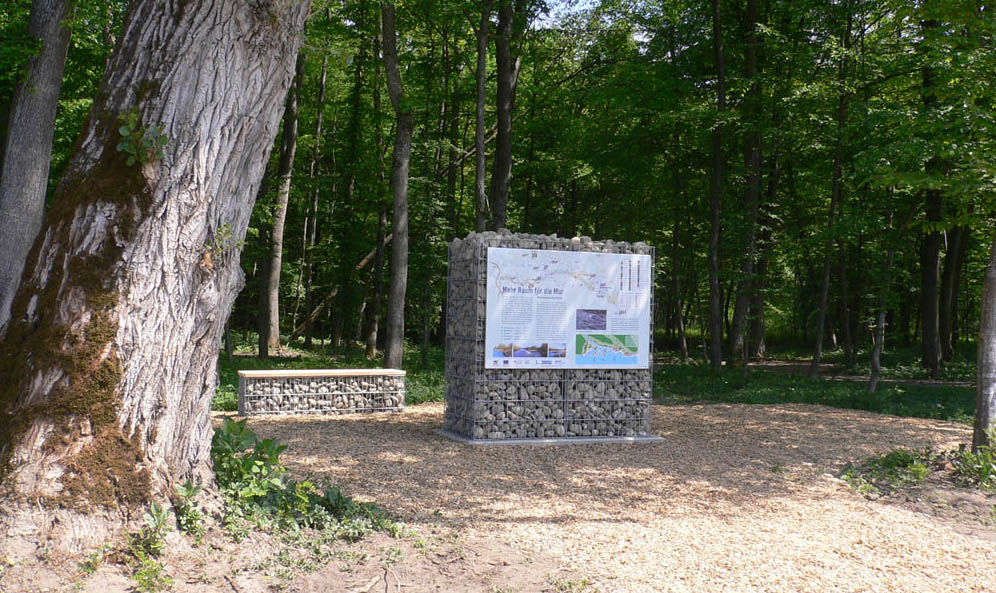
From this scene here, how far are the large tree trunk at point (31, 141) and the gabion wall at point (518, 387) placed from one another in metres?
5.28

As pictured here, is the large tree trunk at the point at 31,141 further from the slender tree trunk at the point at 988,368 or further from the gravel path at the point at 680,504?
the slender tree trunk at the point at 988,368

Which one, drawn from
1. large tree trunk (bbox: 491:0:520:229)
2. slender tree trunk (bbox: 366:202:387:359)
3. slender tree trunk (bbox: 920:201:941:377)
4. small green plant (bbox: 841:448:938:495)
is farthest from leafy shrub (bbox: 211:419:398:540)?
slender tree trunk (bbox: 920:201:941:377)

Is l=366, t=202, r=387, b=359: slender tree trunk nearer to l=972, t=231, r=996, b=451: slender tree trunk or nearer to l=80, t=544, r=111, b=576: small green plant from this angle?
l=972, t=231, r=996, b=451: slender tree trunk

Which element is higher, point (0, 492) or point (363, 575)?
point (0, 492)

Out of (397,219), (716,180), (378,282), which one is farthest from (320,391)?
(716,180)

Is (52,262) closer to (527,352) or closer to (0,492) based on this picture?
(0,492)

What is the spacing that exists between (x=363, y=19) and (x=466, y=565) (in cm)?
1661

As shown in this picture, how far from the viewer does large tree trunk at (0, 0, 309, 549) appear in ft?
12.4

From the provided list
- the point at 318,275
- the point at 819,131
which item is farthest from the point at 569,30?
the point at 318,275

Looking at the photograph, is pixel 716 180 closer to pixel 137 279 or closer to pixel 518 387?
pixel 518 387

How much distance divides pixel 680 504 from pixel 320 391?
6.42m

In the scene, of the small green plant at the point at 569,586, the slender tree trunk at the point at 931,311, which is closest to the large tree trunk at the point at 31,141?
the small green plant at the point at 569,586

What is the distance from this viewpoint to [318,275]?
25.5 meters

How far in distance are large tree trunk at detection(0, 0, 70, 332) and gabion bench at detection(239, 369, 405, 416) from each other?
10.4ft
